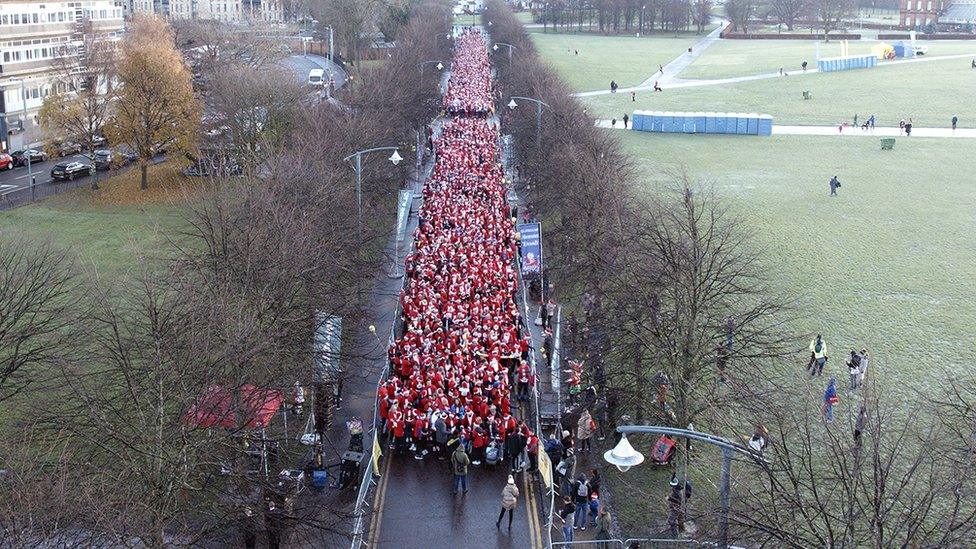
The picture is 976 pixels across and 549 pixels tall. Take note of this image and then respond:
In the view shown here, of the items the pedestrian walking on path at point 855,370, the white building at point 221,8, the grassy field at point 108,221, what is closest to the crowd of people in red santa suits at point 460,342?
the pedestrian walking on path at point 855,370

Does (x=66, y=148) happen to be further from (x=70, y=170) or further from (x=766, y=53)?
(x=766, y=53)

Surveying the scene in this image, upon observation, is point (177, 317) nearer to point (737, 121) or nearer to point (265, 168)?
point (265, 168)

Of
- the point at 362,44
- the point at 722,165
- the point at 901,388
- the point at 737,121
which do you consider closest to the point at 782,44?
the point at 362,44

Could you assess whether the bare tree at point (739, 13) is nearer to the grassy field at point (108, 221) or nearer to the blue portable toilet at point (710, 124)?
the blue portable toilet at point (710, 124)

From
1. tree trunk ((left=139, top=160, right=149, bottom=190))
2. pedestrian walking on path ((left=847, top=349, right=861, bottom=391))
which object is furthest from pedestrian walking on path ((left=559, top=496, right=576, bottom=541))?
tree trunk ((left=139, top=160, right=149, bottom=190))

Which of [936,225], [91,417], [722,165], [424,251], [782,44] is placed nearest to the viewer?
[91,417]
